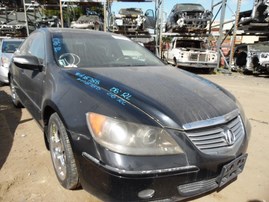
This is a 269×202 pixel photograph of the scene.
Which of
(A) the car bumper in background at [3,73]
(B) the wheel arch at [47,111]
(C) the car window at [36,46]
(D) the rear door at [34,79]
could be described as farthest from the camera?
(A) the car bumper in background at [3,73]

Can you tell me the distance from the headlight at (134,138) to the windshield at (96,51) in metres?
1.24

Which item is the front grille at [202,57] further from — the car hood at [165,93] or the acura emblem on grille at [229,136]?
the acura emblem on grille at [229,136]

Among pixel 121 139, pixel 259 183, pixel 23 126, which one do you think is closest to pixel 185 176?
pixel 121 139

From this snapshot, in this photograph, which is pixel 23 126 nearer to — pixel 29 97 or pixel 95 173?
pixel 29 97

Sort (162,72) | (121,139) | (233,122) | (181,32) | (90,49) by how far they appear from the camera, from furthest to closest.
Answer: (181,32)
(90,49)
(162,72)
(233,122)
(121,139)

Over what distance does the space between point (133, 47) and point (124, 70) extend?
986mm

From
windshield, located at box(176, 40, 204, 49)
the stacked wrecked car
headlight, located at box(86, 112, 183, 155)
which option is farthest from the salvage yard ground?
the stacked wrecked car

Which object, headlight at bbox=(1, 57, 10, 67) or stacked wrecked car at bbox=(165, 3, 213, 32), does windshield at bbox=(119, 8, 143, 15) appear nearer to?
stacked wrecked car at bbox=(165, 3, 213, 32)

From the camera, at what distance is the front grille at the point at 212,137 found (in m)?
1.88

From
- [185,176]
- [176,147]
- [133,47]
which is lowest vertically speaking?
[185,176]

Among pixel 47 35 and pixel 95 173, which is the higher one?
pixel 47 35

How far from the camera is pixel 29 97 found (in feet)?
11.6

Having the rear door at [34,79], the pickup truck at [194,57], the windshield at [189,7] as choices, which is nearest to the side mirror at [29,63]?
the rear door at [34,79]

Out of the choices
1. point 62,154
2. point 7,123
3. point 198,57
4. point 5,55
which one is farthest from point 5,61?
point 198,57
